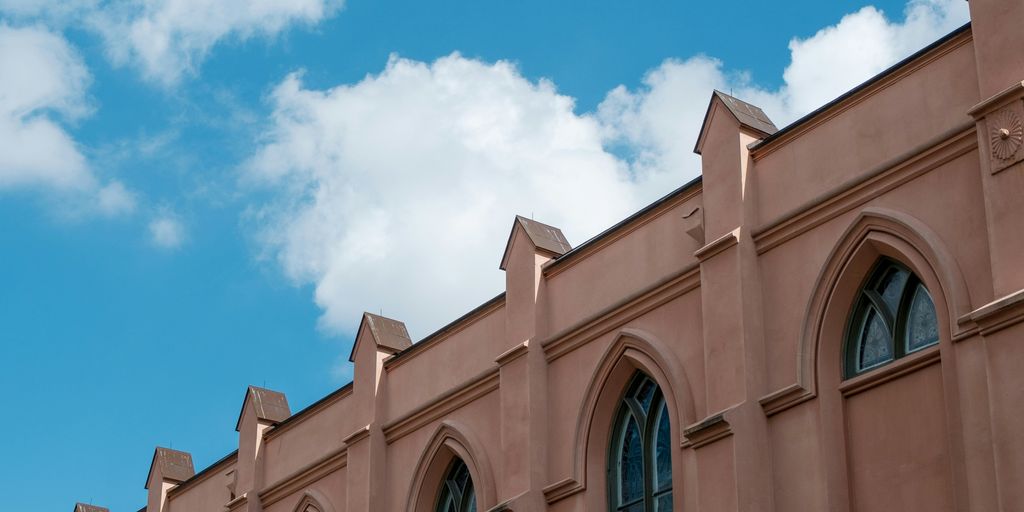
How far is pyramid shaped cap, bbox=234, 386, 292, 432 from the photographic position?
31312 millimetres

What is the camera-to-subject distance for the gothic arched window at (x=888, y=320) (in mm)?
19188

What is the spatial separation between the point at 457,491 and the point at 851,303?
877 cm

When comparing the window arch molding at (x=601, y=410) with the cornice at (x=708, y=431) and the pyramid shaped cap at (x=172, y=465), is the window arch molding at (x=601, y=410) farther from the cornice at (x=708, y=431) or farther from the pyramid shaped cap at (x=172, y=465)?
the pyramid shaped cap at (x=172, y=465)

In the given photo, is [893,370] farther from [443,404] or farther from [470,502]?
[443,404]

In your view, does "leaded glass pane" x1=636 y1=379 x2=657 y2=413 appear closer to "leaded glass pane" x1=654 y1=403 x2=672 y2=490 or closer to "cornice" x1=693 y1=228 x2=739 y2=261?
"leaded glass pane" x1=654 y1=403 x2=672 y2=490

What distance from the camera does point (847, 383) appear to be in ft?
64.8

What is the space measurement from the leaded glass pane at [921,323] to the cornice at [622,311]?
3553 millimetres

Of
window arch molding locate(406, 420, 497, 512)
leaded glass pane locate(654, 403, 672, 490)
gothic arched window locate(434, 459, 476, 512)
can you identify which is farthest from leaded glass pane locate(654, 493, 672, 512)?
gothic arched window locate(434, 459, 476, 512)

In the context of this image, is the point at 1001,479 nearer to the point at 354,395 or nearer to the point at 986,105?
the point at 986,105

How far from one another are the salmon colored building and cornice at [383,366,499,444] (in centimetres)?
5

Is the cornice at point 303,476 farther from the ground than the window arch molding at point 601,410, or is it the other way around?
the cornice at point 303,476

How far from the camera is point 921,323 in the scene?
19.2 m

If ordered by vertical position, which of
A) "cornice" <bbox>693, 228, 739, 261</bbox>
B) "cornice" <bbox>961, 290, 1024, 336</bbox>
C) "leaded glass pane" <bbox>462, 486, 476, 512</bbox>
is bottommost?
"cornice" <bbox>961, 290, 1024, 336</bbox>

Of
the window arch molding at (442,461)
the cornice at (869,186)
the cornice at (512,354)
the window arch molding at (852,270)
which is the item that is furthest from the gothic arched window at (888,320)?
the window arch molding at (442,461)
